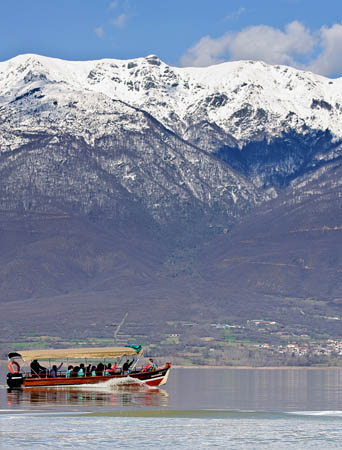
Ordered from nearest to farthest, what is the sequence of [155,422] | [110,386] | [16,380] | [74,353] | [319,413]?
1. [155,422]
2. [319,413]
3. [74,353]
4. [16,380]
5. [110,386]

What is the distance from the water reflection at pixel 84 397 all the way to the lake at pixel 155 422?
139 millimetres

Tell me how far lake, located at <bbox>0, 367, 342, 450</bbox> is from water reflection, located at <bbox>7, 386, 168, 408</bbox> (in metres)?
0.14

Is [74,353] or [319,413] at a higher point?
[74,353]

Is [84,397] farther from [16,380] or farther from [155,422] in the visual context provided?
[155,422]

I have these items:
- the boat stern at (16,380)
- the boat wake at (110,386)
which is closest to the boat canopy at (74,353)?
the boat stern at (16,380)

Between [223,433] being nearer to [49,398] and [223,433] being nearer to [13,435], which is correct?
[13,435]

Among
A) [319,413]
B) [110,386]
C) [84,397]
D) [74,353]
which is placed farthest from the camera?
[110,386]

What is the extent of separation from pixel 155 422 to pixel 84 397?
109 feet

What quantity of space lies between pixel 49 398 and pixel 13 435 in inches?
1754

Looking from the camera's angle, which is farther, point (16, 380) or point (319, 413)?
point (16, 380)

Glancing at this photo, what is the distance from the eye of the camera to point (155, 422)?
152 meters

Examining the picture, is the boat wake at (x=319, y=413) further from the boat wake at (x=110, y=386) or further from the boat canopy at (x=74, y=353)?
the boat wake at (x=110, y=386)

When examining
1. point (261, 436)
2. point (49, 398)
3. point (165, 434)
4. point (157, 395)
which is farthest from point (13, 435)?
point (157, 395)

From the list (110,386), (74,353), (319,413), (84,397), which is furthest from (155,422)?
(110,386)
